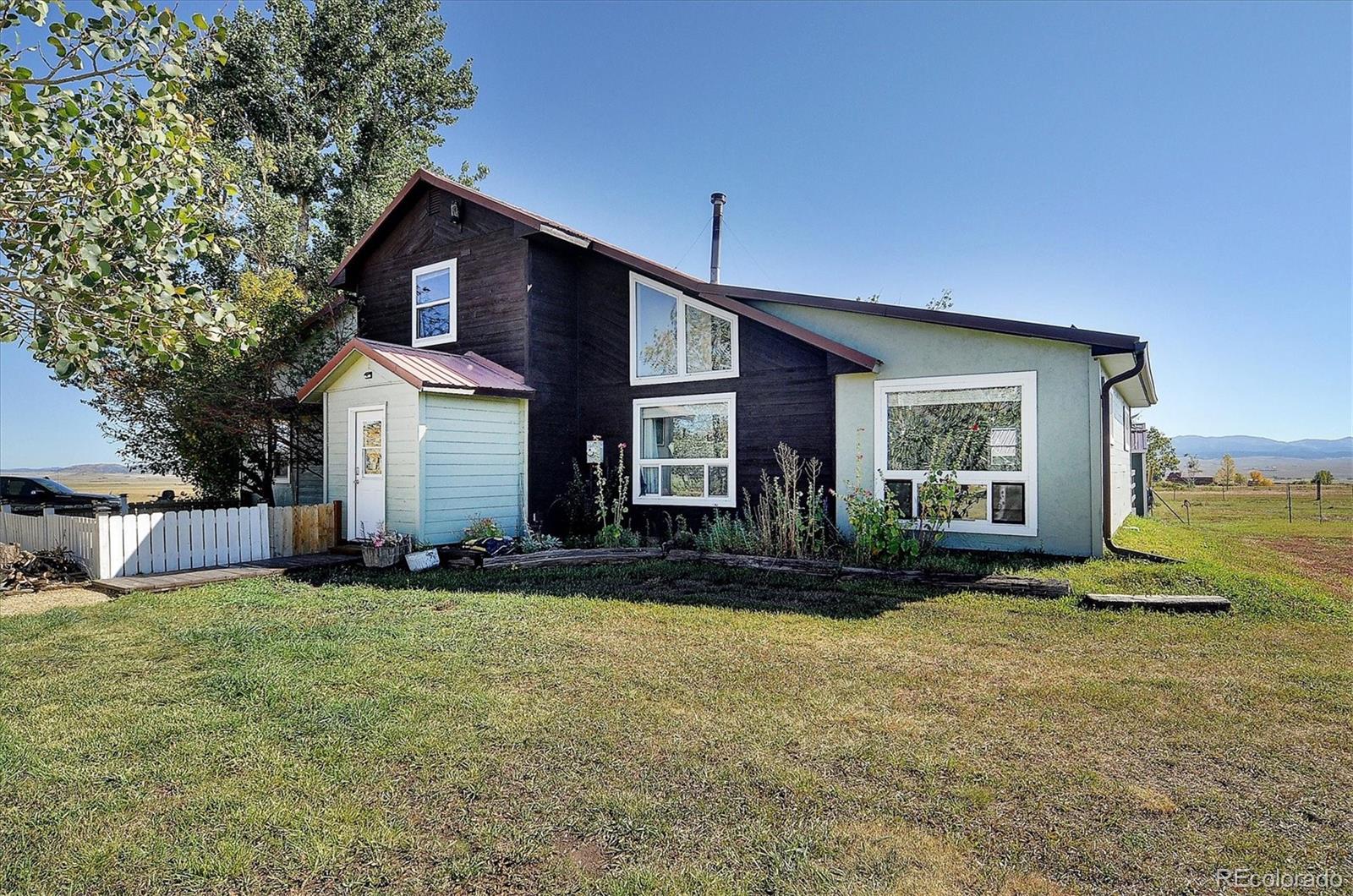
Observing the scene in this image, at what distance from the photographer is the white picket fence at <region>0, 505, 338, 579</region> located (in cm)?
816

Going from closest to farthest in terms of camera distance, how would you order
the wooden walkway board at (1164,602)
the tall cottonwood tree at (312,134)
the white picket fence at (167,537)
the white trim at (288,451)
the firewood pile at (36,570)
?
1. the wooden walkway board at (1164,602)
2. the firewood pile at (36,570)
3. the white picket fence at (167,537)
4. the white trim at (288,451)
5. the tall cottonwood tree at (312,134)

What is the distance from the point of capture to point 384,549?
909cm

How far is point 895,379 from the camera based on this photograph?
9289 mm

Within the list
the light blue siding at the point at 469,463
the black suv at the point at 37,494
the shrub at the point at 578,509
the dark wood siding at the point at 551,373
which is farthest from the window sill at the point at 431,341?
the black suv at the point at 37,494

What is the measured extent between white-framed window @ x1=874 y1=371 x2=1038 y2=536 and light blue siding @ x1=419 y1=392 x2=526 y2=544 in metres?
5.70

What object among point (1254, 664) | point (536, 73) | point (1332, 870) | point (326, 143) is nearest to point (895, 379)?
point (1254, 664)

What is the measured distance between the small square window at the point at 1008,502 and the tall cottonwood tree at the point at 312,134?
41.6 feet

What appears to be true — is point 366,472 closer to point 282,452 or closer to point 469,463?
point 469,463

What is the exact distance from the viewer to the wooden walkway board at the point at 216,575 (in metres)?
7.52

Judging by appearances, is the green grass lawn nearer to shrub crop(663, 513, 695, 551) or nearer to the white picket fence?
the white picket fence

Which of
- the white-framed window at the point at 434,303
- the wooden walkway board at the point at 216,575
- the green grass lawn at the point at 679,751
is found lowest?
the green grass lawn at the point at 679,751

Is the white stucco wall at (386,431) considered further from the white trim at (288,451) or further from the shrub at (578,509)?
the white trim at (288,451)

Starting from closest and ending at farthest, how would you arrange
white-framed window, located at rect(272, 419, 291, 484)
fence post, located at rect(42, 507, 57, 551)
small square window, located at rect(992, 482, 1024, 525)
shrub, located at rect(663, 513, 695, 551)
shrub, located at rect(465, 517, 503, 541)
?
1. small square window, located at rect(992, 482, 1024, 525)
2. fence post, located at rect(42, 507, 57, 551)
3. shrub, located at rect(663, 513, 695, 551)
4. shrub, located at rect(465, 517, 503, 541)
5. white-framed window, located at rect(272, 419, 291, 484)

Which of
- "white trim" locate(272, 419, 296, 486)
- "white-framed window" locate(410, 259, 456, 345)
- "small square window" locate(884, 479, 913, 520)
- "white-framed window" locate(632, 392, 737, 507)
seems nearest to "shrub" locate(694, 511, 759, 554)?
"white-framed window" locate(632, 392, 737, 507)
